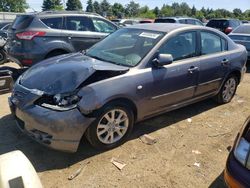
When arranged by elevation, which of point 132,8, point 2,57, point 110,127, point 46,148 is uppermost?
point 110,127

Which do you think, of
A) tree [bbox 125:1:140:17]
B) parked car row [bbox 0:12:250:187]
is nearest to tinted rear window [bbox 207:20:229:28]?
parked car row [bbox 0:12:250:187]

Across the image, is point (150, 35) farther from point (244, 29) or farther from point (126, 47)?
point (244, 29)

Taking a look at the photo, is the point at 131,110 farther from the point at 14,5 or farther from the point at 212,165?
the point at 14,5

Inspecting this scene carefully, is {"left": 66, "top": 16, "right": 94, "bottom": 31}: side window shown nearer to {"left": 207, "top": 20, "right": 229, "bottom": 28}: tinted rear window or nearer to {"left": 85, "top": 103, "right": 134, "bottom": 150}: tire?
{"left": 85, "top": 103, "right": 134, "bottom": 150}: tire

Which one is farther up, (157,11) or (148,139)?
(148,139)

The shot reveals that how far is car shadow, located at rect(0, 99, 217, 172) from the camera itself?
149 inches

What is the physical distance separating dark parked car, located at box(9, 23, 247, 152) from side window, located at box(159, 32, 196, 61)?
0.02 m

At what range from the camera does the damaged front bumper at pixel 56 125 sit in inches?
140

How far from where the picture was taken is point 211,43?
220 inches

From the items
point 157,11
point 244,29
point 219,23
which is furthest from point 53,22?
point 157,11

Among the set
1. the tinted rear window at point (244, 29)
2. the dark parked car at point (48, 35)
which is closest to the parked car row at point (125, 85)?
the dark parked car at point (48, 35)

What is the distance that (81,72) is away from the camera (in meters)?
4.07

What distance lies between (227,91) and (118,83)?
2950mm

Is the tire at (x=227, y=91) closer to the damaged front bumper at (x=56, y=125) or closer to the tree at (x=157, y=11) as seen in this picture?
the damaged front bumper at (x=56, y=125)
